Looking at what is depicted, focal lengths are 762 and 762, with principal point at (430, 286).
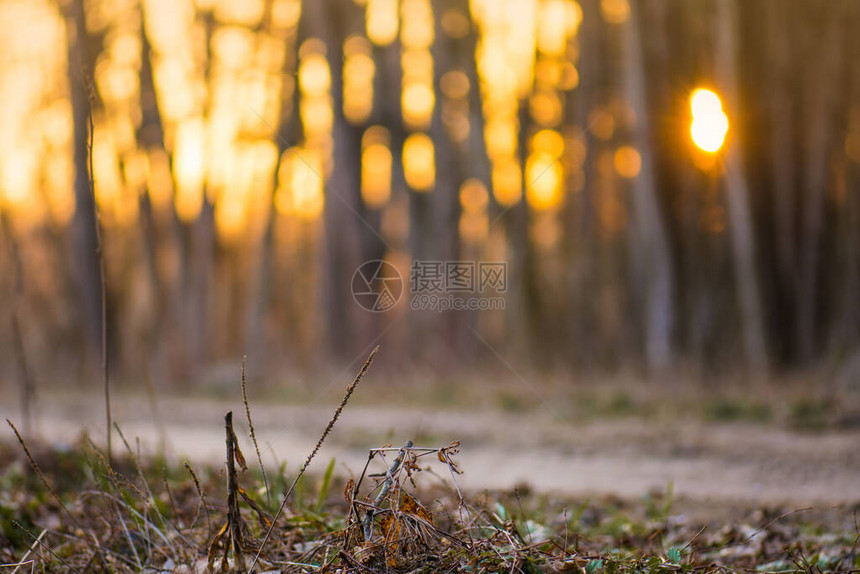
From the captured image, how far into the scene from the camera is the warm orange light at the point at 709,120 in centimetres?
325

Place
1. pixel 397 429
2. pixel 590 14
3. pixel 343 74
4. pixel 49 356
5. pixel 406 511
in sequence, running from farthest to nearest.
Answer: pixel 49 356 → pixel 343 74 → pixel 590 14 → pixel 397 429 → pixel 406 511

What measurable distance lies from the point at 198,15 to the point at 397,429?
10.9 m

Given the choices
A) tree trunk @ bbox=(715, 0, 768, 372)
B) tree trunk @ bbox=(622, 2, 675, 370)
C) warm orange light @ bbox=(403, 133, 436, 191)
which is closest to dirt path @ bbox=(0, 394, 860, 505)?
tree trunk @ bbox=(715, 0, 768, 372)

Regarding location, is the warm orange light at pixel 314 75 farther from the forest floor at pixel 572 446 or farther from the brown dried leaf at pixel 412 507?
the brown dried leaf at pixel 412 507

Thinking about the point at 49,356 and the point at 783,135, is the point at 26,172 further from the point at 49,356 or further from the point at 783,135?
the point at 783,135

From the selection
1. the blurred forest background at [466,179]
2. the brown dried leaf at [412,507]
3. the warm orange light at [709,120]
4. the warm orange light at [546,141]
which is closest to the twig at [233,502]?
the brown dried leaf at [412,507]

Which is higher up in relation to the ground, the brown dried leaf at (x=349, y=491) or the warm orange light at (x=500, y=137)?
the warm orange light at (x=500, y=137)

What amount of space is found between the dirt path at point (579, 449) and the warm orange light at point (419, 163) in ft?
21.4

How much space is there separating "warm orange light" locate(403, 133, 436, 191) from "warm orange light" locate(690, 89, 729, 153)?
11.1m

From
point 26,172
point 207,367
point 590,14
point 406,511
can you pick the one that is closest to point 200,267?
point 207,367

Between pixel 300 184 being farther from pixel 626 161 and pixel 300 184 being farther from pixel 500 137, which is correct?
pixel 626 161

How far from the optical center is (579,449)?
255 inches

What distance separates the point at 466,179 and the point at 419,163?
3.60ft

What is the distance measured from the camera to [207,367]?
580 inches
